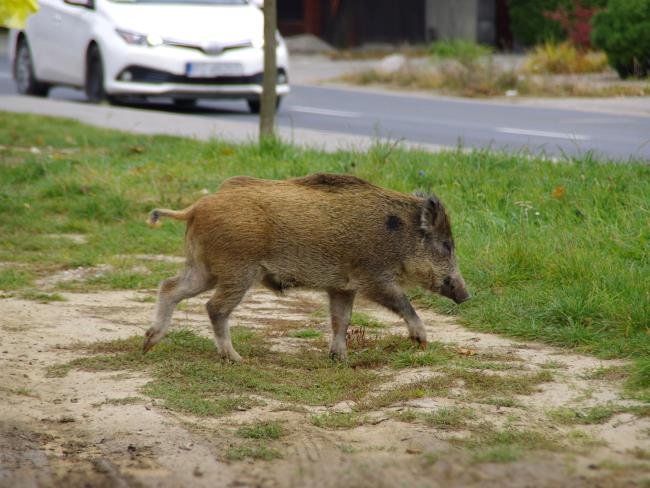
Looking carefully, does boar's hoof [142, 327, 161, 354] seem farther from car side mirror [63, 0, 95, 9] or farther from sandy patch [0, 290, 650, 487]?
car side mirror [63, 0, 95, 9]

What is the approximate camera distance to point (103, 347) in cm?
605

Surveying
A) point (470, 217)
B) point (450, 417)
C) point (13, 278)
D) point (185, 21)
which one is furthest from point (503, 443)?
point (185, 21)

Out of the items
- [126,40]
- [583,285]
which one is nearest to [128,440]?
[583,285]

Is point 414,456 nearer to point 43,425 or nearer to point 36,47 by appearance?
point 43,425

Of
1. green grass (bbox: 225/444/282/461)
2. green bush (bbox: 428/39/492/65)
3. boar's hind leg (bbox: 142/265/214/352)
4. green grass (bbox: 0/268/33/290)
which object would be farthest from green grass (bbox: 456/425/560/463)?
green bush (bbox: 428/39/492/65)

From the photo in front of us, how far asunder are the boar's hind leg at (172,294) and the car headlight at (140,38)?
10145mm

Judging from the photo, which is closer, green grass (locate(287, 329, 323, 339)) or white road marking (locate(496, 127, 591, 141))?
green grass (locate(287, 329, 323, 339))

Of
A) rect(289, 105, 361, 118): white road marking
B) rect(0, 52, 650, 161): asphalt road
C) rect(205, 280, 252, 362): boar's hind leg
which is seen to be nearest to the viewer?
rect(205, 280, 252, 362): boar's hind leg

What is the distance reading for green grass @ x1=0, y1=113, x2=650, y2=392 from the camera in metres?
6.50

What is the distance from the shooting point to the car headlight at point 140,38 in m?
15.6

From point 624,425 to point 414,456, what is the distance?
3.15 feet

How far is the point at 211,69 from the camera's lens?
15.7 meters

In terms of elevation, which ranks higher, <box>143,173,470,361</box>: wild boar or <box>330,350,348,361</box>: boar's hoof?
<box>143,173,470,361</box>: wild boar

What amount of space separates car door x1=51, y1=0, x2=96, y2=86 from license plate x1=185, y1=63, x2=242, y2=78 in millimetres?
1819
